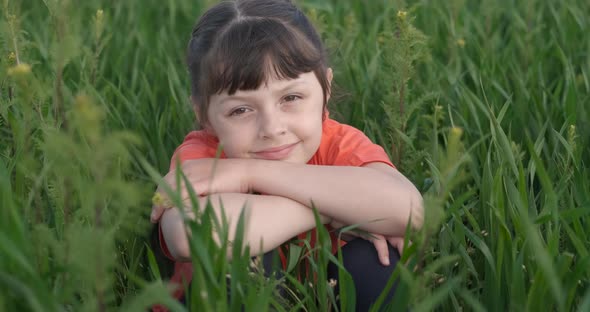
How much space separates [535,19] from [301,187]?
2012 millimetres

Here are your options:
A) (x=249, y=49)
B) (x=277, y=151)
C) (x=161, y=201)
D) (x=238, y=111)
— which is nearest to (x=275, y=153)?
(x=277, y=151)

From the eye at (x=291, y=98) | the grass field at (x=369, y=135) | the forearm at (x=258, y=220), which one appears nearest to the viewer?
the grass field at (x=369, y=135)

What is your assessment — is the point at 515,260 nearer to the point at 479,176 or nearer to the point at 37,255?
the point at 479,176

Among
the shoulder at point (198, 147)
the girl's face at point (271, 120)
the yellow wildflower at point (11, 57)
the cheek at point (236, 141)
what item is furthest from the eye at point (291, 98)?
the yellow wildflower at point (11, 57)

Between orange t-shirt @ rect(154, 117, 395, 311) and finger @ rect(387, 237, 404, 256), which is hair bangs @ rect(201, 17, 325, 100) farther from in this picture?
finger @ rect(387, 237, 404, 256)

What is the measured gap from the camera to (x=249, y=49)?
170cm

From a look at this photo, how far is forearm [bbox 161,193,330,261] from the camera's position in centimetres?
150

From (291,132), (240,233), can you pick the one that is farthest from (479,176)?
(240,233)

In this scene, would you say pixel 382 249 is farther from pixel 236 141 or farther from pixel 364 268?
pixel 236 141

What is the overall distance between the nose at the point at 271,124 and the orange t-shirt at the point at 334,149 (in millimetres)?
177

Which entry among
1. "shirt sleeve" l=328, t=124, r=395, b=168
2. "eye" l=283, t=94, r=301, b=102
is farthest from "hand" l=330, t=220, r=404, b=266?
"eye" l=283, t=94, r=301, b=102

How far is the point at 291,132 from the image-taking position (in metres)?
1.69

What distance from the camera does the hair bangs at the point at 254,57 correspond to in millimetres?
1670

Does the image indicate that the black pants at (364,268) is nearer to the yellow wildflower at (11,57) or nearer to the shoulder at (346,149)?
the shoulder at (346,149)
